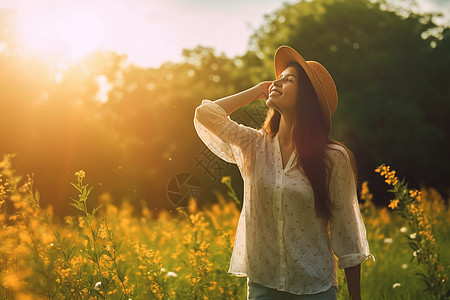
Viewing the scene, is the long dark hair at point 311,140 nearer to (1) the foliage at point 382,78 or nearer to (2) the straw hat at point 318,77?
(2) the straw hat at point 318,77

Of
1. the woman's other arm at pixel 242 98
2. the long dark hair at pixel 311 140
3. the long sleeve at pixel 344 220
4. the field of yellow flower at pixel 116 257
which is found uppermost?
the woman's other arm at pixel 242 98

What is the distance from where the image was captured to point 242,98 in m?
2.77

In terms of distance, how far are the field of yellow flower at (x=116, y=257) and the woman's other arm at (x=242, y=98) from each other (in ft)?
2.86

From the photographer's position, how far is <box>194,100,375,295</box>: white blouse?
7.93ft

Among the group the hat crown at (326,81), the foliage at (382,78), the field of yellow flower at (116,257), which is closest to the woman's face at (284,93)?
the hat crown at (326,81)

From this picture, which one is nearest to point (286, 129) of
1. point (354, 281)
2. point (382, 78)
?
point (354, 281)

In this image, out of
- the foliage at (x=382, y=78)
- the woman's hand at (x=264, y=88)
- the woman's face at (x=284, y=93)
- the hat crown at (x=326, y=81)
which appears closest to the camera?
the woman's face at (x=284, y=93)

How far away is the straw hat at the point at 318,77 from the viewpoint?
2.67 metres

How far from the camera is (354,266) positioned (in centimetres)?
246

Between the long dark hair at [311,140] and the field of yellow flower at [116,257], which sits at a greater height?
the long dark hair at [311,140]

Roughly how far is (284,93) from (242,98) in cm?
27

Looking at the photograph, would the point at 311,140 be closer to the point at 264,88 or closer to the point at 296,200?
the point at 296,200

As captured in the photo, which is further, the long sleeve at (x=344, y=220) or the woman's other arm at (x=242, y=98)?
the woman's other arm at (x=242, y=98)

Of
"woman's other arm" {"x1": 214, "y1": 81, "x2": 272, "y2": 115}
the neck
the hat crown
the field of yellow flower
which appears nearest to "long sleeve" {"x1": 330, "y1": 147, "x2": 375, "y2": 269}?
the neck
